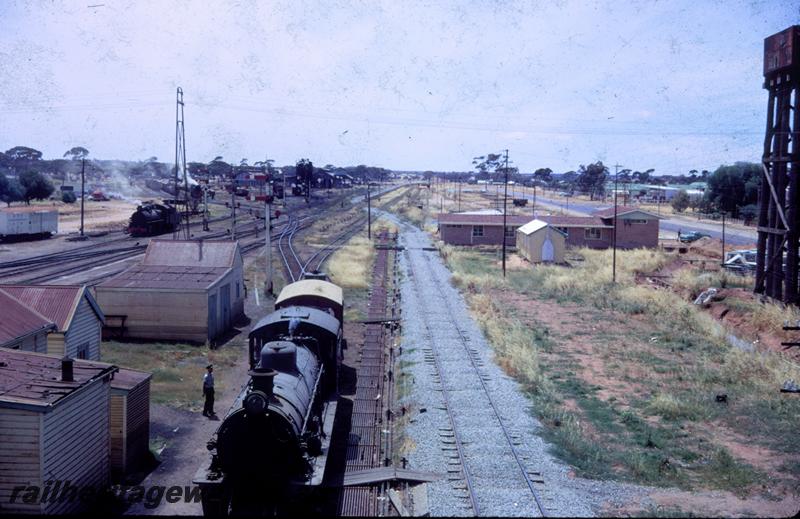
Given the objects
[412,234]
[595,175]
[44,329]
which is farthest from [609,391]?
[595,175]

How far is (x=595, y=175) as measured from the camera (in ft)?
551

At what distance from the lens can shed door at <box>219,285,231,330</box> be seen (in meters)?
30.9

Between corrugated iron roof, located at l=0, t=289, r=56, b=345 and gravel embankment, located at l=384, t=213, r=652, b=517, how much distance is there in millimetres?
10162

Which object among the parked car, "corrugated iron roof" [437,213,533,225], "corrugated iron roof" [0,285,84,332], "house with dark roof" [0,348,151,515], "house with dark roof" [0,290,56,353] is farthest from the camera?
the parked car

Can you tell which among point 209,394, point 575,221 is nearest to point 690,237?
point 575,221

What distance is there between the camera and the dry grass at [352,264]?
44500mm

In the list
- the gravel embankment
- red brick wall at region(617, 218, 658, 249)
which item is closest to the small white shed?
red brick wall at region(617, 218, 658, 249)

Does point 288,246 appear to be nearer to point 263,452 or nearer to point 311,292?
point 311,292

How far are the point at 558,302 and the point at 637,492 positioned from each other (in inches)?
1047

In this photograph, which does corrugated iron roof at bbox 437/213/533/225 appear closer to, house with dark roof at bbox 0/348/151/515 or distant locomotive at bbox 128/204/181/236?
distant locomotive at bbox 128/204/181/236

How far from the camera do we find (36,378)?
13844mm

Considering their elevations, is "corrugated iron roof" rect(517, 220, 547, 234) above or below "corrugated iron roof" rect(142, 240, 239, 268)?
above

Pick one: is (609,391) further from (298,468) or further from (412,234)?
(412,234)

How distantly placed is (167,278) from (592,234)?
161 ft
